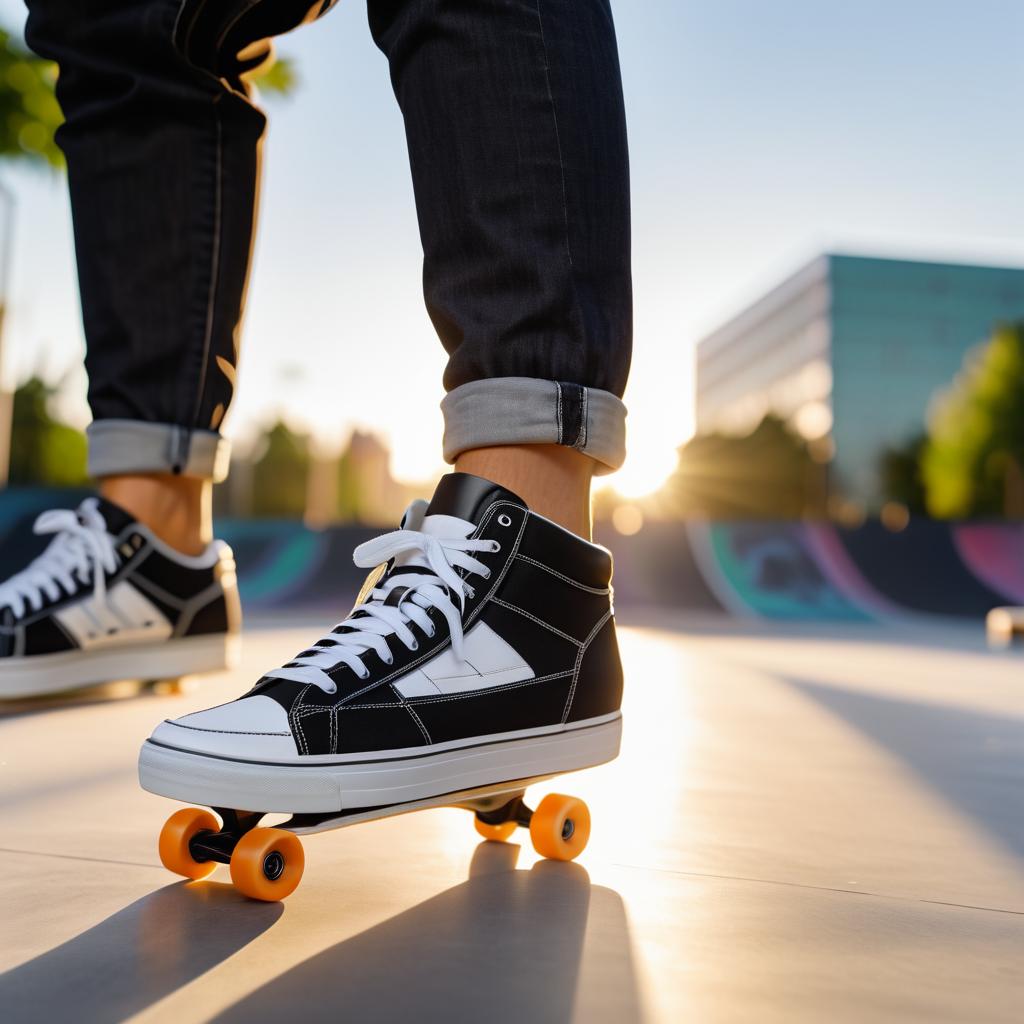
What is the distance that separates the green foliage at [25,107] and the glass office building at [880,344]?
34.4 meters

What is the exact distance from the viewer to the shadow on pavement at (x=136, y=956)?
0.51 meters

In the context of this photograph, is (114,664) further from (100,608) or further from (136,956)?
(136,956)

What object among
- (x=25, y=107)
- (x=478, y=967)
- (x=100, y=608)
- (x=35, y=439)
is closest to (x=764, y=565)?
(x=100, y=608)

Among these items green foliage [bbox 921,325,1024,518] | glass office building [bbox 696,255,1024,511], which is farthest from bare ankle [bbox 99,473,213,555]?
glass office building [bbox 696,255,1024,511]

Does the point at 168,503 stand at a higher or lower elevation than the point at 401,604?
higher

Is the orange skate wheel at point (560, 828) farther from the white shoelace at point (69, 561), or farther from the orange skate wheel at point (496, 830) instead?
the white shoelace at point (69, 561)

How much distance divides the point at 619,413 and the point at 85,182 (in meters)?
1.07

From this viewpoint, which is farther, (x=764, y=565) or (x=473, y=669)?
(x=764, y=565)

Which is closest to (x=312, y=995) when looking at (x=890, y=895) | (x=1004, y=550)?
(x=890, y=895)

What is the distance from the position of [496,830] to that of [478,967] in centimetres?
31

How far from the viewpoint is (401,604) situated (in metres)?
0.83

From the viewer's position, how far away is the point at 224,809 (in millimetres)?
711

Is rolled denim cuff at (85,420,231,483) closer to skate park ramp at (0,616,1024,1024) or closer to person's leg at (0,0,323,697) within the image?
person's leg at (0,0,323,697)

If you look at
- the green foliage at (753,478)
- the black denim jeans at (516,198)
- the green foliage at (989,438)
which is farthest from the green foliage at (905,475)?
the black denim jeans at (516,198)
